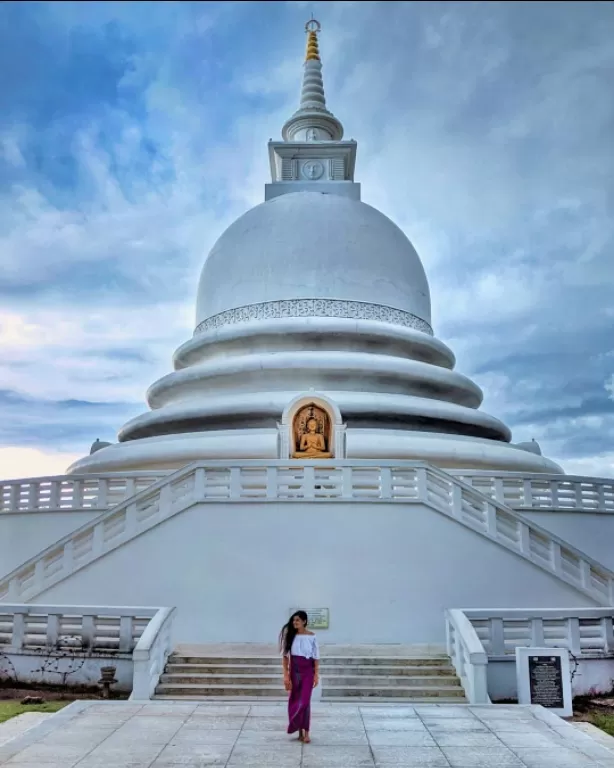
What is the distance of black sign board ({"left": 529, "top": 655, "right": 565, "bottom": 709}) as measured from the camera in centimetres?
939

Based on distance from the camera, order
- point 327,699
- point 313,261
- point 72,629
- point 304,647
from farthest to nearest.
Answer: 1. point 313,261
2. point 72,629
3. point 327,699
4. point 304,647

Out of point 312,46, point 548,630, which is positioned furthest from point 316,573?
point 312,46

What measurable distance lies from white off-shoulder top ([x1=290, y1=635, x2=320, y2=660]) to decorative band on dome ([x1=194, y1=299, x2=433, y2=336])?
13.1m

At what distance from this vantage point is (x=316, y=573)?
40.6 ft

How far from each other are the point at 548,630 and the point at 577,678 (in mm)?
841

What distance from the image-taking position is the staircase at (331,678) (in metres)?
10.0

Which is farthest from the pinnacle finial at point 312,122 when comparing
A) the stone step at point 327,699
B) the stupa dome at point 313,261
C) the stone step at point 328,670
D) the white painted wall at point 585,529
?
the stone step at point 327,699

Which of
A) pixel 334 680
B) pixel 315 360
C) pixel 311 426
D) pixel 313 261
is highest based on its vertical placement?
pixel 313 261

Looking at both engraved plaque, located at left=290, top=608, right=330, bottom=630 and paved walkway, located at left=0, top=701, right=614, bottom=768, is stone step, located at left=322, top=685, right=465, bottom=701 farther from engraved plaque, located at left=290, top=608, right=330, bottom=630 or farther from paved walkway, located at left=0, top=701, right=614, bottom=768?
engraved plaque, located at left=290, top=608, right=330, bottom=630

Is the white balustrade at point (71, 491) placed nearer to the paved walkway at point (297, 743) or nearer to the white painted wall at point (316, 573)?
the white painted wall at point (316, 573)

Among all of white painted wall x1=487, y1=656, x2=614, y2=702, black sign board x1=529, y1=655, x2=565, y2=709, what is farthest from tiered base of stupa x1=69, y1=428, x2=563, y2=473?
black sign board x1=529, y1=655, x2=565, y2=709

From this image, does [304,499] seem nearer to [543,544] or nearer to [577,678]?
[543,544]

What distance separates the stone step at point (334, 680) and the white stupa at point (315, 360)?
5459mm

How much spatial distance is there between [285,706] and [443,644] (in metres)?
3.64
